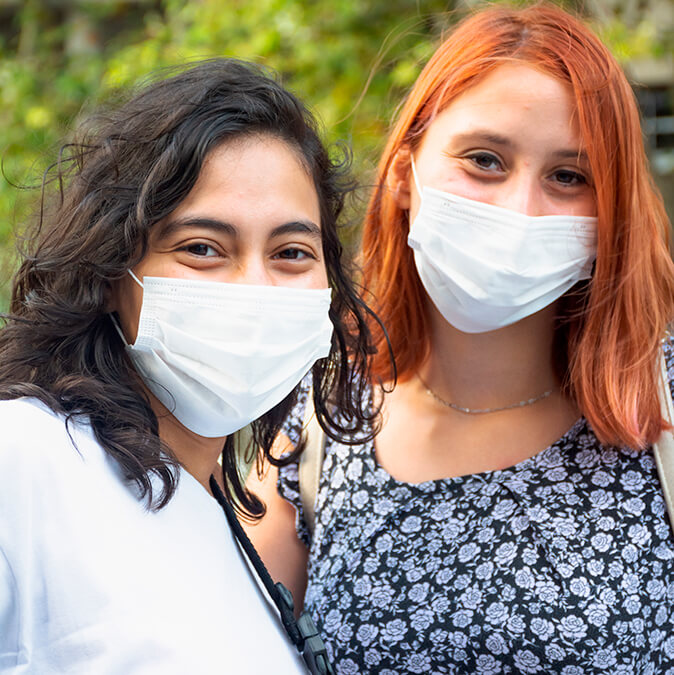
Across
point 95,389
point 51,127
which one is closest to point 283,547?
point 95,389

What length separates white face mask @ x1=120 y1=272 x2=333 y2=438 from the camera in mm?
1842

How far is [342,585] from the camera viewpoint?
2.31m

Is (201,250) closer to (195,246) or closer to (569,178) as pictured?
(195,246)

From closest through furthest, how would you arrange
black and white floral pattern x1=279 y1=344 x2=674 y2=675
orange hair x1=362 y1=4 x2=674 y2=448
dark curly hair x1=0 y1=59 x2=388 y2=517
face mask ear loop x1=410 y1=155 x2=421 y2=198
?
1. dark curly hair x1=0 y1=59 x2=388 y2=517
2. black and white floral pattern x1=279 y1=344 x2=674 y2=675
3. orange hair x1=362 y1=4 x2=674 y2=448
4. face mask ear loop x1=410 y1=155 x2=421 y2=198

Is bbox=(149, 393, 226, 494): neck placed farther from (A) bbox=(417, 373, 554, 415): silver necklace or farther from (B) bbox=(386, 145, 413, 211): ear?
(B) bbox=(386, 145, 413, 211): ear

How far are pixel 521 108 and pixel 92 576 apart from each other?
5.01ft

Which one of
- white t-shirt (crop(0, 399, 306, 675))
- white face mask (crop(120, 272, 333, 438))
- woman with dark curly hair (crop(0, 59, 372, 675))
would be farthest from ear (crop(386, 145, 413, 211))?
white t-shirt (crop(0, 399, 306, 675))

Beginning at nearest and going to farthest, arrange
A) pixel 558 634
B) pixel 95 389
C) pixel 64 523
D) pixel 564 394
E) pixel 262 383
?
pixel 64 523
pixel 95 389
pixel 262 383
pixel 558 634
pixel 564 394

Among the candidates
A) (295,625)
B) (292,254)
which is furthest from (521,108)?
(295,625)

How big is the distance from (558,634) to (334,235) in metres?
1.10

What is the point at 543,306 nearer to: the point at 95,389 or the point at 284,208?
the point at 284,208

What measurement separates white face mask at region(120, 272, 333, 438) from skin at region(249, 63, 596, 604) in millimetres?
624

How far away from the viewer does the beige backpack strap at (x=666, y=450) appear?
7.09 ft

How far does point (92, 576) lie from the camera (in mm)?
1514
